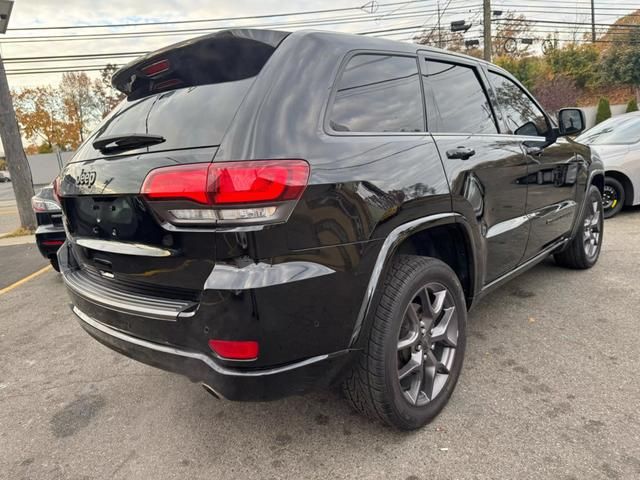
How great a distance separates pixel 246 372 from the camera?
66.1 inches

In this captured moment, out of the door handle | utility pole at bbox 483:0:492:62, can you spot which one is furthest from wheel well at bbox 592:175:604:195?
utility pole at bbox 483:0:492:62

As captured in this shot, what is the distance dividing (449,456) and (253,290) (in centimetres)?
122

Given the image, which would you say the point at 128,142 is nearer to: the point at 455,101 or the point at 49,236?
the point at 455,101

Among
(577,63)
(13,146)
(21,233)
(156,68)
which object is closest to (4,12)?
(13,146)

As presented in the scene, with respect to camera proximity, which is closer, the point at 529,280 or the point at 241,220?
the point at 241,220

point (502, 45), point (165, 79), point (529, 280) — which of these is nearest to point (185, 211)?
point (165, 79)

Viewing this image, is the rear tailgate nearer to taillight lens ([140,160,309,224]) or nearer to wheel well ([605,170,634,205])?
taillight lens ([140,160,309,224])

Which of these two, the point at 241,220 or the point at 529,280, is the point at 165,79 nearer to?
the point at 241,220

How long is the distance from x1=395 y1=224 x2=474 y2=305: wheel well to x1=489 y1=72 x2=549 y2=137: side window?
3.66 feet

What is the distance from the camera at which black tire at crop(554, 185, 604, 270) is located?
426 cm

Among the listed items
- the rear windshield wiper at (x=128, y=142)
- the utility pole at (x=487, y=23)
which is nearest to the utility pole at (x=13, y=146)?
the rear windshield wiper at (x=128, y=142)

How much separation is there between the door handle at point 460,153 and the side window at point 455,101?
13cm

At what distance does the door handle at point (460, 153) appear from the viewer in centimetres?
236

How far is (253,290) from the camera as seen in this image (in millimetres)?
1575
